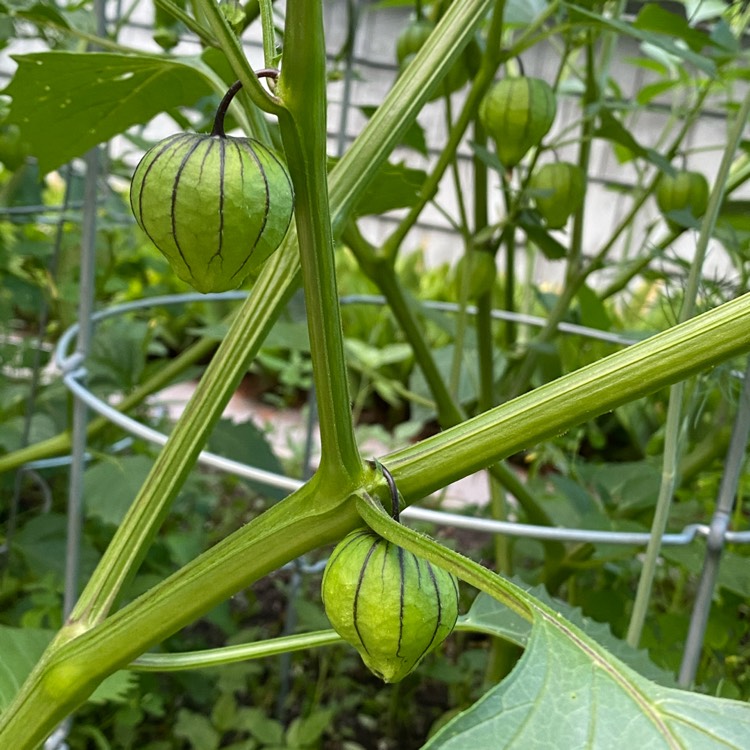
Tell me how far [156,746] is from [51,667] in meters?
0.64

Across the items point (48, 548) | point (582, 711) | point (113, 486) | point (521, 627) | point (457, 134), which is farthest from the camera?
point (48, 548)

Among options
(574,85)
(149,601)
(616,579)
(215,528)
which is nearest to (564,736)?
(149,601)

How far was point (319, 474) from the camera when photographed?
0.29 meters

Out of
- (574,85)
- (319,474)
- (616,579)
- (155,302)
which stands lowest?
(616,579)

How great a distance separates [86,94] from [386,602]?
34cm

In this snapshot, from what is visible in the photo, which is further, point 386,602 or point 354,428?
point 354,428

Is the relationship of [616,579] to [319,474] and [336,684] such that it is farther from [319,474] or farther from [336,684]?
[319,474]

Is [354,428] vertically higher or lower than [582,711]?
higher

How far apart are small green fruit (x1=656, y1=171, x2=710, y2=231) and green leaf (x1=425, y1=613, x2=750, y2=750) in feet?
1.82

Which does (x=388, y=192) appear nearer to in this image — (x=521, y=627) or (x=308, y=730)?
(x=521, y=627)

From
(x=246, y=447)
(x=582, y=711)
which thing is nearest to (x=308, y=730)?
(x=246, y=447)

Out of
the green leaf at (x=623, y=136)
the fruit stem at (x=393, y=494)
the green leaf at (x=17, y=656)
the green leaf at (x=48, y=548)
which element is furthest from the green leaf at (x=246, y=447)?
the fruit stem at (x=393, y=494)

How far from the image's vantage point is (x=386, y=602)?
0.25m

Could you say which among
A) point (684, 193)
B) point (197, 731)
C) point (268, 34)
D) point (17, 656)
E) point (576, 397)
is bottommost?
point (197, 731)
